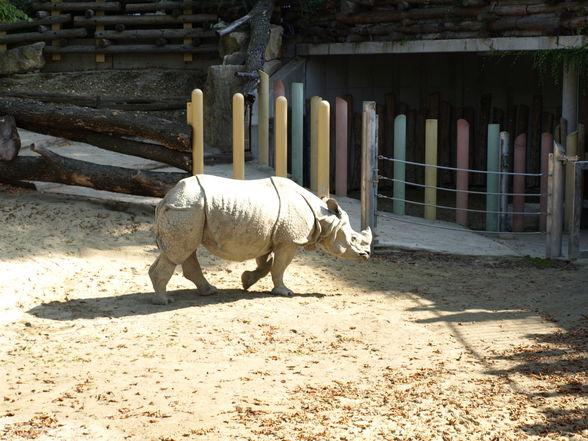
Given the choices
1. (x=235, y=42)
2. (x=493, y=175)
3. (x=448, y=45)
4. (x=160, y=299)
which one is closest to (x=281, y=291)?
(x=160, y=299)

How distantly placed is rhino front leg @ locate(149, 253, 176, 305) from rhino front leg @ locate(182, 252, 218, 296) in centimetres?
35

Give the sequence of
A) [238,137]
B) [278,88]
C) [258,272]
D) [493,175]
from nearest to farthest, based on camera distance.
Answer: [258,272], [238,137], [493,175], [278,88]

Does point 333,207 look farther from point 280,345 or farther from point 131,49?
point 131,49

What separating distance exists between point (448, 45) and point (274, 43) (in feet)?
9.85

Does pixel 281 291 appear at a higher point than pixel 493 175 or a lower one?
lower

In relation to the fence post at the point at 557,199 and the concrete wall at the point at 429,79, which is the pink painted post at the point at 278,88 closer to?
the concrete wall at the point at 429,79

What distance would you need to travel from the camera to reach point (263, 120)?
44.9 ft

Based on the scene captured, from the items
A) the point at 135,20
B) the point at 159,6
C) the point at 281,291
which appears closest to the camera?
the point at 281,291

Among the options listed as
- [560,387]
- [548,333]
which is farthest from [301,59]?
[560,387]

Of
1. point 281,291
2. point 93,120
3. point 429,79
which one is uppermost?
point 429,79

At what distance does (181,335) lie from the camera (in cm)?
743

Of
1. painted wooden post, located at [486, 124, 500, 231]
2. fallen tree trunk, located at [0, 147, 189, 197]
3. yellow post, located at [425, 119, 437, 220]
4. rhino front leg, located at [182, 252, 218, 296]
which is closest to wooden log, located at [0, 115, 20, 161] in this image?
fallen tree trunk, located at [0, 147, 189, 197]

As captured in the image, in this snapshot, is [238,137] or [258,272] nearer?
[258,272]

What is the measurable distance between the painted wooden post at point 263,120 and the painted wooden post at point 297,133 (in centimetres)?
50
